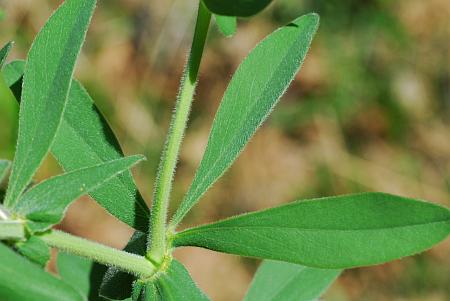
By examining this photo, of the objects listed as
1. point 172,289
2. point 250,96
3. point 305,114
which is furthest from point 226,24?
point 305,114

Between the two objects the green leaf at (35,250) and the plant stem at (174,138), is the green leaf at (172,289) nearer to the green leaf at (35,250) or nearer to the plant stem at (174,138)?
the plant stem at (174,138)

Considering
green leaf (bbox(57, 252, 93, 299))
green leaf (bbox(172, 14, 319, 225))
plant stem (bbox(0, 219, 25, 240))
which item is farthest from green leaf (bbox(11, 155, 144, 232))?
green leaf (bbox(57, 252, 93, 299))

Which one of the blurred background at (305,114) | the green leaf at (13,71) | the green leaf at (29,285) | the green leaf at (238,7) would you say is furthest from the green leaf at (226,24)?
the blurred background at (305,114)

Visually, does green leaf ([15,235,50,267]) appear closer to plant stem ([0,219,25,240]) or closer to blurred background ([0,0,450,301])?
plant stem ([0,219,25,240])

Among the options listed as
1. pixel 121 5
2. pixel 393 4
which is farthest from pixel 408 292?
pixel 121 5

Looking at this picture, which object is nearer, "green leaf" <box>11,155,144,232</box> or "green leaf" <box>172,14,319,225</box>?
"green leaf" <box>11,155,144,232</box>

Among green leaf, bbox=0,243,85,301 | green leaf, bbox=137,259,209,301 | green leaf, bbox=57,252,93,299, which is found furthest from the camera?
green leaf, bbox=57,252,93,299

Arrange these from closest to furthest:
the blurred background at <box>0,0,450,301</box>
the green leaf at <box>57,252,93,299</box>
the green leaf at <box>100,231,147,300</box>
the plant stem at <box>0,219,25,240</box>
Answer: the plant stem at <box>0,219,25,240</box> → the green leaf at <box>100,231,147,300</box> → the green leaf at <box>57,252,93,299</box> → the blurred background at <box>0,0,450,301</box>
